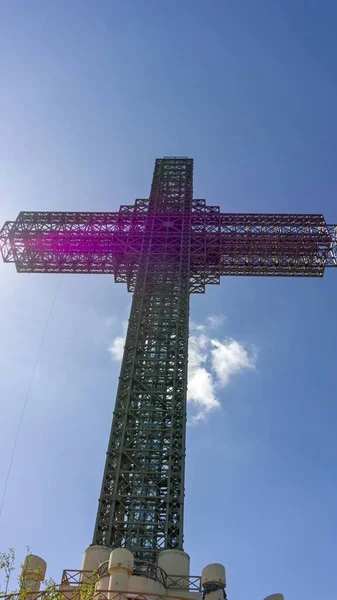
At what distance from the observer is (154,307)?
130ft

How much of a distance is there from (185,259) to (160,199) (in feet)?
22.7

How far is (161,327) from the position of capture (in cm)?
3844

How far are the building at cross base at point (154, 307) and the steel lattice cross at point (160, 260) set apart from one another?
0.22 feet

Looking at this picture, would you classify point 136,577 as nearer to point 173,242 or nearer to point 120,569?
point 120,569

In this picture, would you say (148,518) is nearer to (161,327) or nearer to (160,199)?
(161,327)

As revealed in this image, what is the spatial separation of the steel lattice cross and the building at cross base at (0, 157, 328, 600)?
0.22ft

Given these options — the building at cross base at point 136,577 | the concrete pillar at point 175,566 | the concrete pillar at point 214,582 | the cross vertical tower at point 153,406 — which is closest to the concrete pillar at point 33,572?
the building at cross base at point 136,577

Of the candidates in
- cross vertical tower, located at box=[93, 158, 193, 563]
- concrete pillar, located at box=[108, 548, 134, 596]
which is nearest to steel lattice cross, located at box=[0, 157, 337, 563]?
cross vertical tower, located at box=[93, 158, 193, 563]

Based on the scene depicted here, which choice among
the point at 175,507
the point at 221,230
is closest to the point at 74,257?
the point at 221,230

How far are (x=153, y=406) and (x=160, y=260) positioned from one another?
1137cm

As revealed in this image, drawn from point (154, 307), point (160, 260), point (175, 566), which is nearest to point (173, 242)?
point (160, 260)

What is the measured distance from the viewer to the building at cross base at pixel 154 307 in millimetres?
26312

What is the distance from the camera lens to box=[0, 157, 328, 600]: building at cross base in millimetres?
26312

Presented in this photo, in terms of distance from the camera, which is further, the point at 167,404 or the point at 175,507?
the point at 167,404
